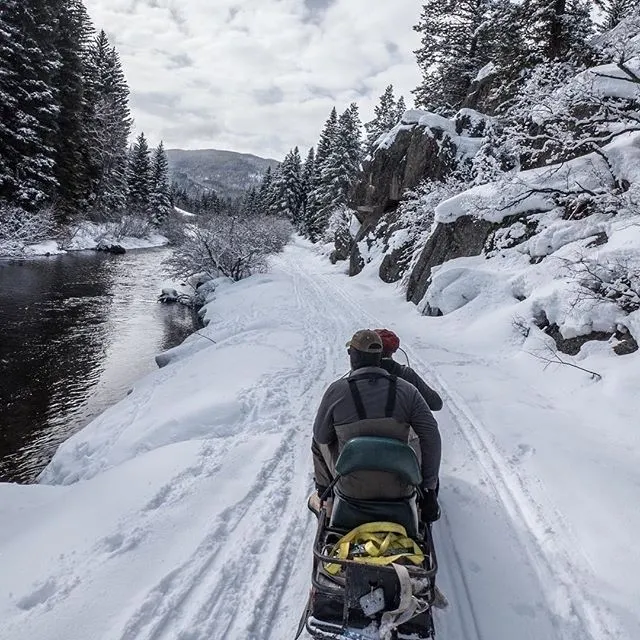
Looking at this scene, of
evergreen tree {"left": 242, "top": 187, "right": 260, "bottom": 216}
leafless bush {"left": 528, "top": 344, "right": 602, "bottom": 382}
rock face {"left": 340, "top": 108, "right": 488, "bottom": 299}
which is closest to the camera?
leafless bush {"left": 528, "top": 344, "right": 602, "bottom": 382}

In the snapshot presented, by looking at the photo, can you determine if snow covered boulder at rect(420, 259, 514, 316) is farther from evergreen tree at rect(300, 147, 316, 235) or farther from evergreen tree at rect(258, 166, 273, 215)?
evergreen tree at rect(258, 166, 273, 215)

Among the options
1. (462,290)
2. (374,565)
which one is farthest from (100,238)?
(374,565)

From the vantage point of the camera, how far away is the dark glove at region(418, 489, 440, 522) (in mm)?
3102

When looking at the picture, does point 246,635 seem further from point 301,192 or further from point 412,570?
point 301,192

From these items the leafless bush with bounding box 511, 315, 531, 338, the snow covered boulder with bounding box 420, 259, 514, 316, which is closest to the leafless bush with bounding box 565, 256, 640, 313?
the leafless bush with bounding box 511, 315, 531, 338

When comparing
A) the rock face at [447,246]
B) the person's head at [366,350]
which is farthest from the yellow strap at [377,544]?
the rock face at [447,246]

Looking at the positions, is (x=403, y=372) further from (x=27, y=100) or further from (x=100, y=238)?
(x=100, y=238)

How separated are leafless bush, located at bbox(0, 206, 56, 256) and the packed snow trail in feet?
71.6

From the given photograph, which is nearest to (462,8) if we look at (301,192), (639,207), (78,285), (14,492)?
(639,207)

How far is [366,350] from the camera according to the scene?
3.23 meters

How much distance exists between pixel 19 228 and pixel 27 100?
8.60 m

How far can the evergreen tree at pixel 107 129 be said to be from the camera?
128 feet

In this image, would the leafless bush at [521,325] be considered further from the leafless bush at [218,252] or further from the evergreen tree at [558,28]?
the leafless bush at [218,252]

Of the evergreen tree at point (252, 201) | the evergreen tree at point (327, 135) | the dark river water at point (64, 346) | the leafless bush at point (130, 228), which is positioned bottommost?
the dark river water at point (64, 346)
